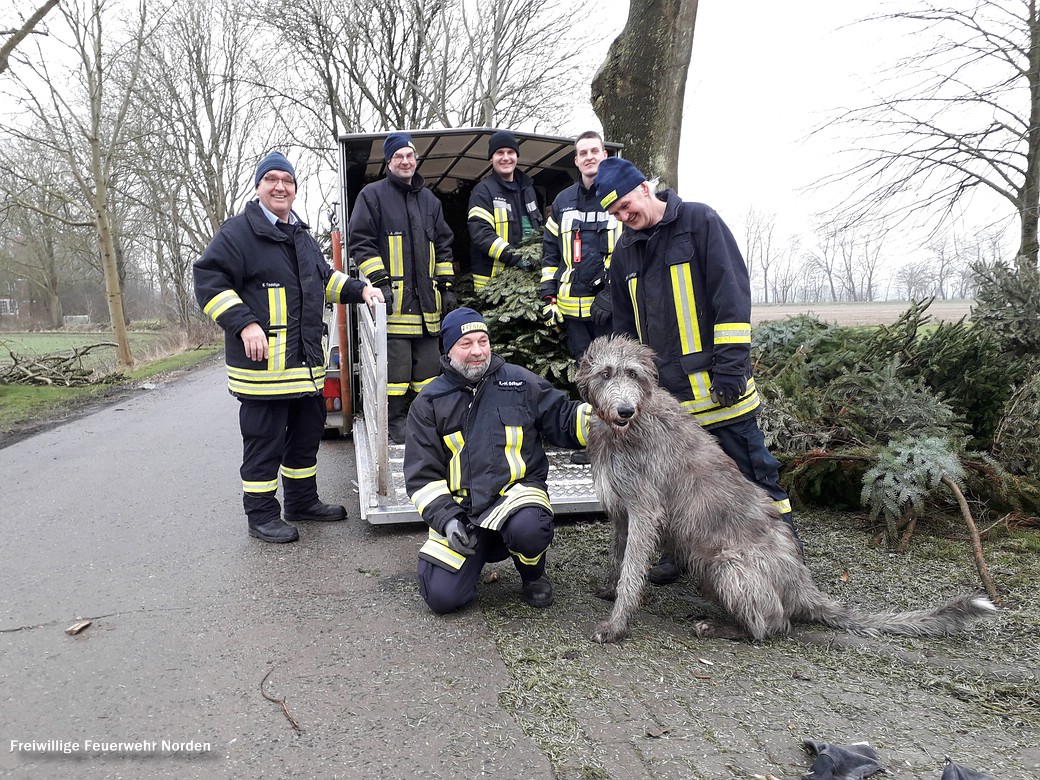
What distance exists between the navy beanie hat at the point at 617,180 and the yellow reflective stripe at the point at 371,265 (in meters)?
2.59

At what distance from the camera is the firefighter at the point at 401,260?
5652 mm

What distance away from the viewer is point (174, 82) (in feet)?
92.7

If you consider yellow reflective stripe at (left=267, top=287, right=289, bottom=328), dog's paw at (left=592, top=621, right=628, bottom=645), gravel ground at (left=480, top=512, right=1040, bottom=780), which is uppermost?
yellow reflective stripe at (left=267, top=287, right=289, bottom=328)

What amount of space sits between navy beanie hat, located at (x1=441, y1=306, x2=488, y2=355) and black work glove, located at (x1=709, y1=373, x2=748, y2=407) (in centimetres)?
130

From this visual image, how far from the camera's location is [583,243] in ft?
17.4

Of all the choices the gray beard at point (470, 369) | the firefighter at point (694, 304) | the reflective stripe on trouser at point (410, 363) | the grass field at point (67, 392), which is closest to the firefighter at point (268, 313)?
the reflective stripe on trouser at point (410, 363)

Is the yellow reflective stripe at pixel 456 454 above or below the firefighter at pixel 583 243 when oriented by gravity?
below

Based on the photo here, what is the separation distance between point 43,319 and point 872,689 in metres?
55.1

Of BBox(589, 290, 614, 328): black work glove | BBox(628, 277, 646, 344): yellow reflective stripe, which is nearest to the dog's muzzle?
BBox(628, 277, 646, 344): yellow reflective stripe

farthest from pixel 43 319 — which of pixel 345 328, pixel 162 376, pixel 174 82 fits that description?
pixel 345 328

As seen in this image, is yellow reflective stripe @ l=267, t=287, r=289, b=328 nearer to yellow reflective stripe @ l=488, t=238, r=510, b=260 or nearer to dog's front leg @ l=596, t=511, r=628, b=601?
yellow reflective stripe @ l=488, t=238, r=510, b=260

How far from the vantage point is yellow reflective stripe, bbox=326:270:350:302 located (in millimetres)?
5016

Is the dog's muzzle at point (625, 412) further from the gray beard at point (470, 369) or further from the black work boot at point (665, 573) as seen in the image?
the black work boot at point (665, 573)

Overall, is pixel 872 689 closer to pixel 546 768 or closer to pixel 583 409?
pixel 546 768
